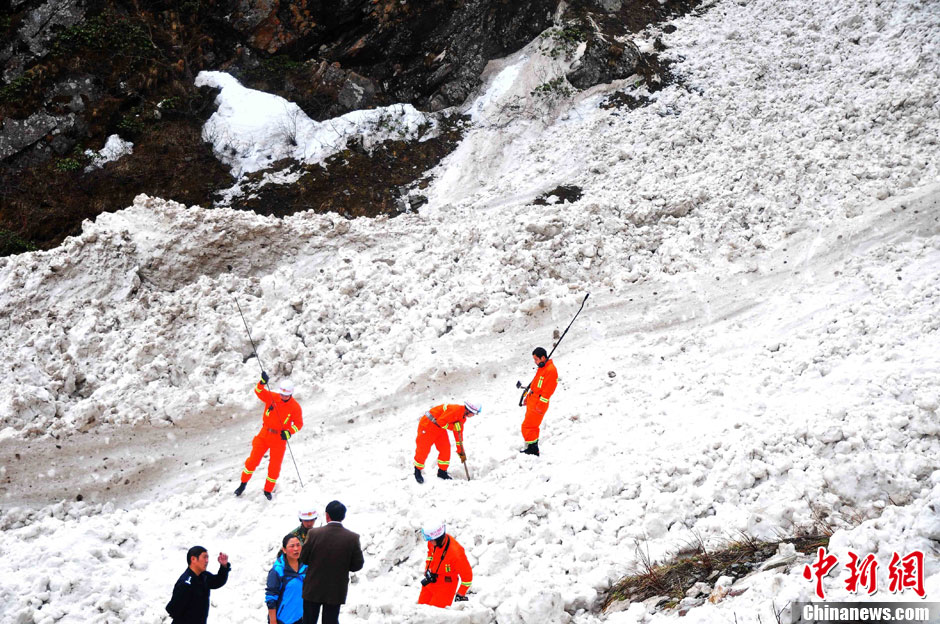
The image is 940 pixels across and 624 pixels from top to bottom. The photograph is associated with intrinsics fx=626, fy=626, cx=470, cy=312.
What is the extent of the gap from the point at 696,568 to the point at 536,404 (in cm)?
297

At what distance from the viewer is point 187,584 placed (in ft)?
15.9

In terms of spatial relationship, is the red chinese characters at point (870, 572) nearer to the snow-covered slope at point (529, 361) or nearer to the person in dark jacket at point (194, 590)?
the snow-covered slope at point (529, 361)

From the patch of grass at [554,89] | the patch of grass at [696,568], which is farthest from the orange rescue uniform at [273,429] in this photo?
the patch of grass at [554,89]

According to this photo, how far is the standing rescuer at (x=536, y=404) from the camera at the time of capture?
309 inches

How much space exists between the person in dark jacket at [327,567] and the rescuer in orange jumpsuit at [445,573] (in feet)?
2.32

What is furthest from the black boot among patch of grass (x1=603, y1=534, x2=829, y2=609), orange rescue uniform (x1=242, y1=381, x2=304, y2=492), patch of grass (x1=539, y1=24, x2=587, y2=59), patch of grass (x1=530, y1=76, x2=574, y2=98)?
patch of grass (x1=539, y1=24, x2=587, y2=59)

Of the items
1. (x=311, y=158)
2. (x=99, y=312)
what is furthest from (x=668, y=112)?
(x=99, y=312)

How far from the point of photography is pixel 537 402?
7852 millimetres

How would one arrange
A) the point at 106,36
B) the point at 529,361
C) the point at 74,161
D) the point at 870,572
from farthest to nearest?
1. the point at 106,36
2. the point at 74,161
3. the point at 529,361
4. the point at 870,572

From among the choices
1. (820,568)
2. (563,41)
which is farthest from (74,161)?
(820,568)

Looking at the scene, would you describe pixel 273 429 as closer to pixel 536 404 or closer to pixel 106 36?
pixel 536 404

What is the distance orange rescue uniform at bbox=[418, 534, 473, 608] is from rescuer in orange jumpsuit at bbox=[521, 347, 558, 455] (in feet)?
8.53

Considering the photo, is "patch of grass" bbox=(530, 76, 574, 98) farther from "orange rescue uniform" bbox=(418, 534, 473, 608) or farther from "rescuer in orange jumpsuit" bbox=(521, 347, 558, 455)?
"orange rescue uniform" bbox=(418, 534, 473, 608)

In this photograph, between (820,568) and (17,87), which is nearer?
(820,568)
